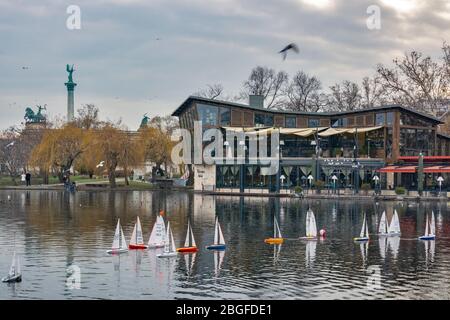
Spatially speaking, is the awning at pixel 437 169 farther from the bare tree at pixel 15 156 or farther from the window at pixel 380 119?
the bare tree at pixel 15 156

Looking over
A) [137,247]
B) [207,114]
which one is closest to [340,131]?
[207,114]

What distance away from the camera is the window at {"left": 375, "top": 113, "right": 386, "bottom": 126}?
100 m

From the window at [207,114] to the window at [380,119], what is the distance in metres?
22.8

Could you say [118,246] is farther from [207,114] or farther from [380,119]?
[207,114]

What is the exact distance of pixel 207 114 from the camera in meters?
109

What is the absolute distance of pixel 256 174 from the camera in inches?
4067

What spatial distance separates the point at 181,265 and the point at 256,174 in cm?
6974

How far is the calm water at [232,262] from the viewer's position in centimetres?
2814

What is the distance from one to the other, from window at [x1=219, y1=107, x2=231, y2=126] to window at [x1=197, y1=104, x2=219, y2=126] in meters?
0.76

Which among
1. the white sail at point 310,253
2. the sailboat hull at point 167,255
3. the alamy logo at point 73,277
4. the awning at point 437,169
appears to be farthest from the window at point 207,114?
the alamy logo at point 73,277

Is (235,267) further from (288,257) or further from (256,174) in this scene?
(256,174)

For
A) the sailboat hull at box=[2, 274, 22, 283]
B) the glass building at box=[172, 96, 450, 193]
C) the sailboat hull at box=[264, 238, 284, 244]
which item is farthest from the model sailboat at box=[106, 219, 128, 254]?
Result: the glass building at box=[172, 96, 450, 193]

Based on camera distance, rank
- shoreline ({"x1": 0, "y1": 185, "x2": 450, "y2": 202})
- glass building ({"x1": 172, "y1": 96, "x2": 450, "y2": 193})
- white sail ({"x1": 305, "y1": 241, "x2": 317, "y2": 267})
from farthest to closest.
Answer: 1. glass building ({"x1": 172, "y1": 96, "x2": 450, "y2": 193})
2. shoreline ({"x1": 0, "y1": 185, "x2": 450, "y2": 202})
3. white sail ({"x1": 305, "y1": 241, "x2": 317, "y2": 267})

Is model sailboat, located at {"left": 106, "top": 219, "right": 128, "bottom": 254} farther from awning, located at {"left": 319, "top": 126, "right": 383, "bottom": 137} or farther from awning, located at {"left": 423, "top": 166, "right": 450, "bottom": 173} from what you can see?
awning, located at {"left": 319, "top": 126, "right": 383, "bottom": 137}
